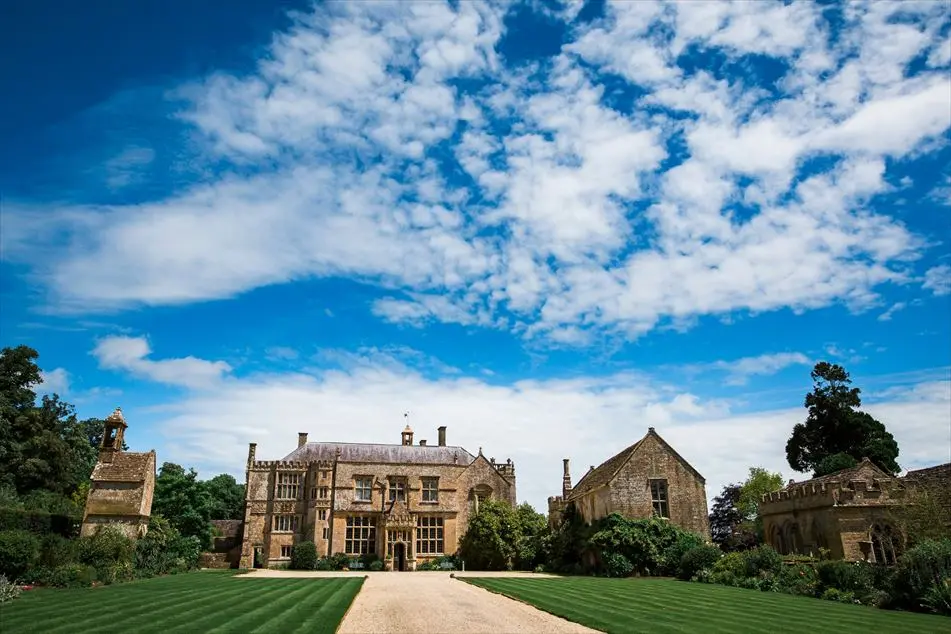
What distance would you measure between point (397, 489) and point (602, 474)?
673 inches

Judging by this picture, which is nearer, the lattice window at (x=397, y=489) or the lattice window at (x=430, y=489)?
the lattice window at (x=397, y=489)

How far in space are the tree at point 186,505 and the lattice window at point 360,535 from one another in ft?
37.4

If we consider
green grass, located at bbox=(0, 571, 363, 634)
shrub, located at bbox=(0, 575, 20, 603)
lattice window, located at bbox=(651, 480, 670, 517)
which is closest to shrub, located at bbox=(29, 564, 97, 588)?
green grass, located at bbox=(0, 571, 363, 634)

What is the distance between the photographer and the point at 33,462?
136 ft

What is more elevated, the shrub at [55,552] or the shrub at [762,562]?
the shrub at [55,552]

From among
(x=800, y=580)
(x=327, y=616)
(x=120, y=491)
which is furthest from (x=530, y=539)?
(x=327, y=616)

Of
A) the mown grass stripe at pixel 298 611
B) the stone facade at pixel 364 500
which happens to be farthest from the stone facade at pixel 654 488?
the mown grass stripe at pixel 298 611

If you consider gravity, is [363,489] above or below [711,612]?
above

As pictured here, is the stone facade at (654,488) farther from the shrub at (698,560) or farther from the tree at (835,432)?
the tree at (835,432)

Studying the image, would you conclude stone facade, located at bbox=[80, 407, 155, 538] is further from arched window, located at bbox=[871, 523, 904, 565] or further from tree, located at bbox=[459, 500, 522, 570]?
arched window, located at bbox=[871, 523, 904, 565]

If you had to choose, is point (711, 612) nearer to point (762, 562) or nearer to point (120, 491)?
point (762, 562)

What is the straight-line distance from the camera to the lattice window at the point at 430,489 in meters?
45.8

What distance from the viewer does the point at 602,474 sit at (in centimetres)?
3625

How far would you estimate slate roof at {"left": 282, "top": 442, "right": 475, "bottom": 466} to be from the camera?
46781mm
